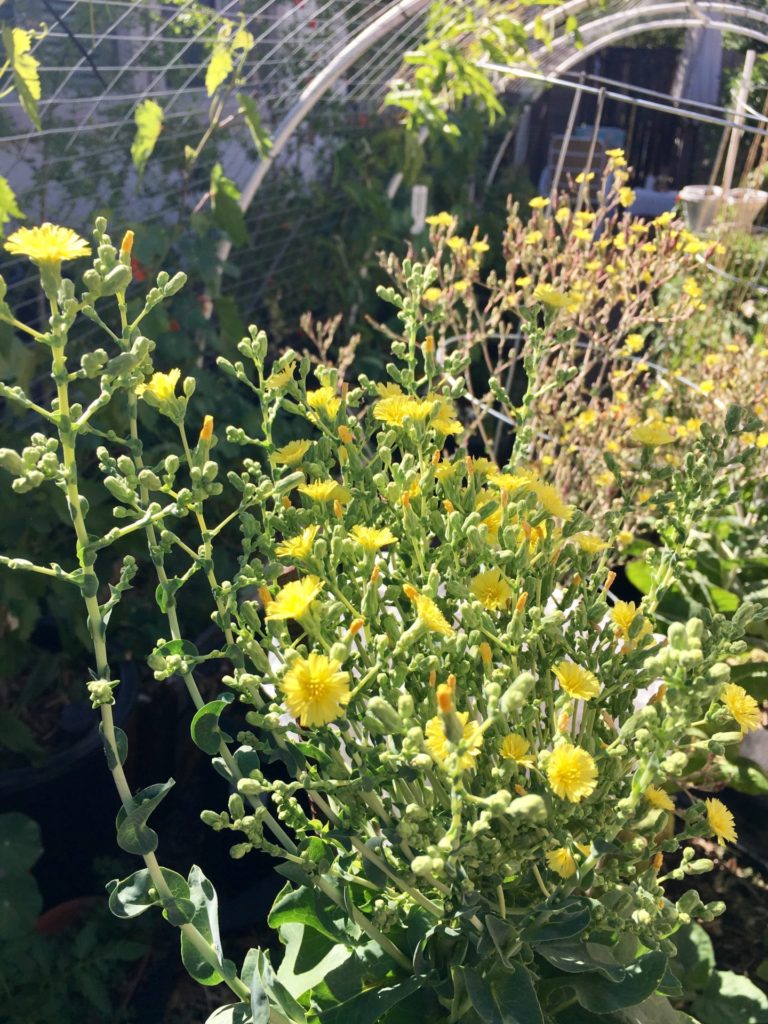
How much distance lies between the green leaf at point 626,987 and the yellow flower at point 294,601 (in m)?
0.51

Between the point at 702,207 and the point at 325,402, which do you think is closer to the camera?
the point at 325,402

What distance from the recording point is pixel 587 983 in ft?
3.21

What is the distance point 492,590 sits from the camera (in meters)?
0.98

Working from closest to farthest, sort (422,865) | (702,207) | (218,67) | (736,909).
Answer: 1. (422,865)
2. (736,909)
3. (218,67)
4. (702,207)

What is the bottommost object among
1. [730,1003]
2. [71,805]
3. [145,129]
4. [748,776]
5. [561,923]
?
[71,805]

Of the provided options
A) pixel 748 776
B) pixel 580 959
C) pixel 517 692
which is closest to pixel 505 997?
pixel 580 959

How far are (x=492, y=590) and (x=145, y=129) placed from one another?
193 cm

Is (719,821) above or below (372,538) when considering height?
below

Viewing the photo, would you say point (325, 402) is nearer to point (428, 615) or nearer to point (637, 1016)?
point (428, 615)

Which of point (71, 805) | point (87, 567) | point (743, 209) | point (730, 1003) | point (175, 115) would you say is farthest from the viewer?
point (743, 209)

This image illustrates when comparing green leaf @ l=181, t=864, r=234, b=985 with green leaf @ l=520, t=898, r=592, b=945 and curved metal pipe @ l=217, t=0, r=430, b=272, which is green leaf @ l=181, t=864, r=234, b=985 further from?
curved metal pipe @ l=217, t=0, r=430, b=272

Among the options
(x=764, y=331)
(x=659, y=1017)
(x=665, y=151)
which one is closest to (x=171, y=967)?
(x=659, y=1017)

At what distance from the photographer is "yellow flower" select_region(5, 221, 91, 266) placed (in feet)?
2.62

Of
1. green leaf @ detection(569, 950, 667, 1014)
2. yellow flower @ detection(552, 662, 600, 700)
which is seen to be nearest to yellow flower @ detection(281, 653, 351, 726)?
yellow flower @ detection(552, 662, 600, 700)
